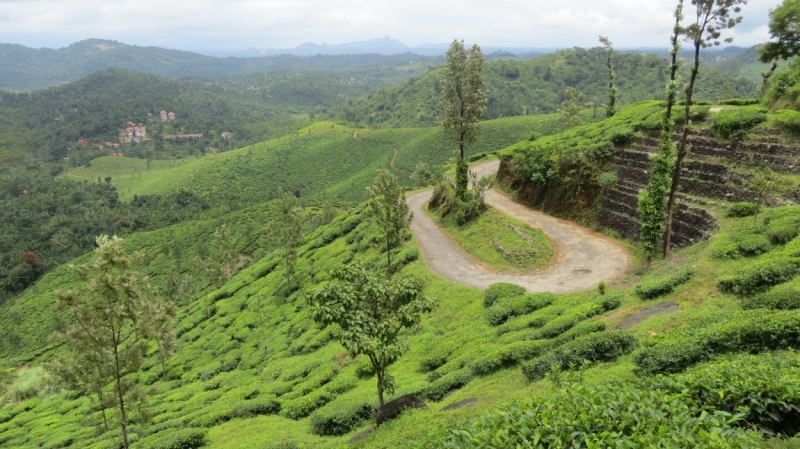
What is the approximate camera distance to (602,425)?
694cm

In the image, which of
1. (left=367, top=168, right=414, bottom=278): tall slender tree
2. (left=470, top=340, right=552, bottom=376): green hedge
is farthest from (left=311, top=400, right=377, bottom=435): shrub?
(left=367, top=168, right=414, bottom=278): tall slender tree

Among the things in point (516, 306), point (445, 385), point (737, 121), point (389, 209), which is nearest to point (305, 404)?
point (445, 385)

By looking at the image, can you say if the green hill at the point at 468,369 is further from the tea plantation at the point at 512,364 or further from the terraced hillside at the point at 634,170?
the terraced hillside at the point at 634,170

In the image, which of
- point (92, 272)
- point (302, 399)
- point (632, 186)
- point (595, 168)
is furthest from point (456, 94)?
point (92, 272)

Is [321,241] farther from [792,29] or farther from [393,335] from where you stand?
[792,29]

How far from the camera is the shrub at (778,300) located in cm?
1359

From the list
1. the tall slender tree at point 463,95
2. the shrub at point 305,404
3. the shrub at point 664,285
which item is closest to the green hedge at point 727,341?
the shrub at point 664,285

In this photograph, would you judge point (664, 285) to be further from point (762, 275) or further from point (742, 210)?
point (742, 210)

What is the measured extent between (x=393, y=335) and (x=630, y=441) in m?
7.76

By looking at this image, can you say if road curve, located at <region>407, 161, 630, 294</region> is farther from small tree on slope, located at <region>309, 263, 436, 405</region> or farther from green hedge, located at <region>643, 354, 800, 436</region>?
green hedge, located at <region>643, 354, 800, 436</region>

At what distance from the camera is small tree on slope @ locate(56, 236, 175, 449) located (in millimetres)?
16469

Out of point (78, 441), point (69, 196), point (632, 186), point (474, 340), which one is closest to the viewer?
point (474, 340)

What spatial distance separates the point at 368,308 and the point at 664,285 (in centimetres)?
1441

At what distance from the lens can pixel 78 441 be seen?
91.6 ft
